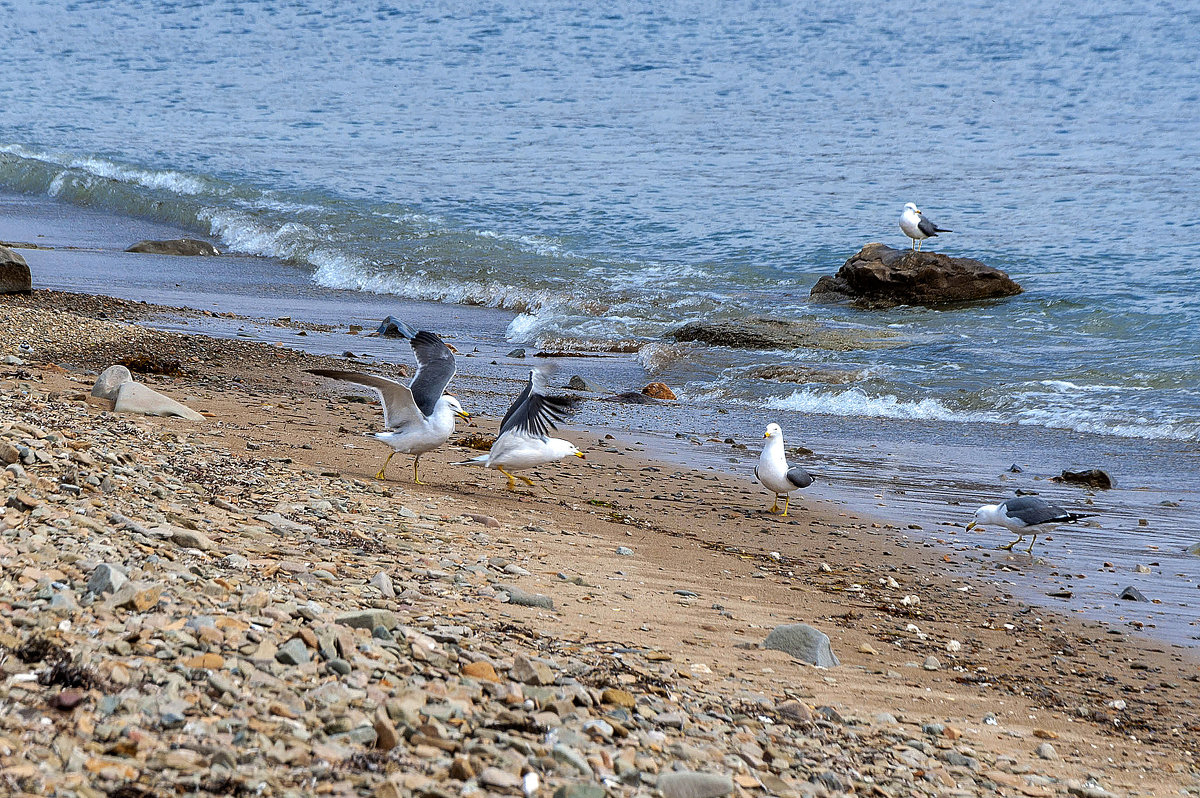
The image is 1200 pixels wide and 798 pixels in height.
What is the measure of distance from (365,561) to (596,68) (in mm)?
39283

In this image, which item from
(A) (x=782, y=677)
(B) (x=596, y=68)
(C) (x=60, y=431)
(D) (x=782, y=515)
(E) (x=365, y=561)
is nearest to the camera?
(A) (x=782, y=677)

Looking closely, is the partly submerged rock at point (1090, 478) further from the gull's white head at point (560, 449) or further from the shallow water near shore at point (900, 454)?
the gull's white head at point (560, 449)

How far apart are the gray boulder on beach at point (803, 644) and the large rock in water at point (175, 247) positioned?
17473 mm

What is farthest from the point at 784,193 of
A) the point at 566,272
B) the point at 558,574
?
the point at 558,574

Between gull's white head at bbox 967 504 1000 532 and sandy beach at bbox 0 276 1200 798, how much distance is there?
0.38 m

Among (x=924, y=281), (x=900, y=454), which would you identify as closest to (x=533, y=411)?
(x=900, y=454)

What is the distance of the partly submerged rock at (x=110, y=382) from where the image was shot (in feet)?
24.4

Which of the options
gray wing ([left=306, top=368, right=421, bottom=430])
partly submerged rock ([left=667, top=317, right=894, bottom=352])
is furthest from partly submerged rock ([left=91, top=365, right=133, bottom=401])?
partly submerged rock ([left=667, top=317, right=894, bottom=352])

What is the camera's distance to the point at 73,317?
10.8m

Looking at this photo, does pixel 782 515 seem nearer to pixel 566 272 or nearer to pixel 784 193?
pixel 566 272

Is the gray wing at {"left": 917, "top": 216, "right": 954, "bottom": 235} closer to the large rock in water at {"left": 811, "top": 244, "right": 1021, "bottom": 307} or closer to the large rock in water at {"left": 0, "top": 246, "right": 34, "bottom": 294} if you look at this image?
the large rock in water at {"left": 811, "top": 244, "right": 1021, "bottom": 307}

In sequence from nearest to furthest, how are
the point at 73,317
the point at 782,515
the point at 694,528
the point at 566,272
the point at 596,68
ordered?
the point at 694,528 → the point at 782,515 → the point at 73,317 → the point at 566,272 → the point at 596,68

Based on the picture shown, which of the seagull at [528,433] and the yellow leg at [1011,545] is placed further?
the seagull at [528,433]

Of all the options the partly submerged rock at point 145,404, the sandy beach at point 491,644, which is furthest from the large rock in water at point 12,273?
the partly submerged rock at point 145,404
